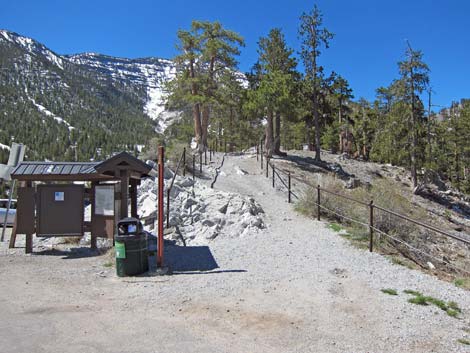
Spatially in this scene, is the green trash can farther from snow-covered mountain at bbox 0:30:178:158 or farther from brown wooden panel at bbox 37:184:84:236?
snow-covered mountain at bbox 0:30:178:158

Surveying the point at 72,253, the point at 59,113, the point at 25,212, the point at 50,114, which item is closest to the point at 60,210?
the point at 25,212

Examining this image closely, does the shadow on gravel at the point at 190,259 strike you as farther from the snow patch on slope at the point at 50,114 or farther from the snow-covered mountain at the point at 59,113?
the snow patch on slope at the point at 50,114

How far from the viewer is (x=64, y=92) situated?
173250 mm

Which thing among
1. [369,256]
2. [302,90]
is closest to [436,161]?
[302,90]

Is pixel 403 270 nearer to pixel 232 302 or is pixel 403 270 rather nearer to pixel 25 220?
pixel 232 302

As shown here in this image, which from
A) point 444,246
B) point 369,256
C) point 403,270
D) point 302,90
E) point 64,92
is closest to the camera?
point 403,270

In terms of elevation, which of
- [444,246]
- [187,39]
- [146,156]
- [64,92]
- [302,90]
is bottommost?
[444,246]

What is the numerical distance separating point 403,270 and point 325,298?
8.14ft

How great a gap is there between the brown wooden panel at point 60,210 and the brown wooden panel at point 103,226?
33cm

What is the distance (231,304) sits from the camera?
680 cm

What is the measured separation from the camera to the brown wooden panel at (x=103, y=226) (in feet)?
36.9

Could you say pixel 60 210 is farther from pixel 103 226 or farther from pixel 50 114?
pixel 50 114

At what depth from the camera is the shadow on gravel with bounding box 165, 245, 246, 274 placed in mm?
9055

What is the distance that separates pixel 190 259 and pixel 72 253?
11.0ft
